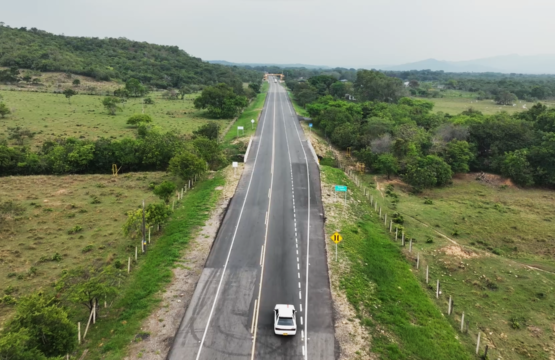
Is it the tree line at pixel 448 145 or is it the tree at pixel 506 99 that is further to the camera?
the tree at pixel 506 99

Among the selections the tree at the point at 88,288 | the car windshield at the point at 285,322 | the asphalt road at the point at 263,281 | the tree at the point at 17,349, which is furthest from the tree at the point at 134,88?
the car windshield at the point at 285,322

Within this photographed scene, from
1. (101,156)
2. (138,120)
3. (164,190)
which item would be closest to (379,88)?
(138,120)

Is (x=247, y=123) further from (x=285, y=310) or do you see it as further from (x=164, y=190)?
(x=285, y=310)

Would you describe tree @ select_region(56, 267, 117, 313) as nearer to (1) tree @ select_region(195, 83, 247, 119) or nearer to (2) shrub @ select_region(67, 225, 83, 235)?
(2) shrub @ select_region(67, 225, 83, 235)

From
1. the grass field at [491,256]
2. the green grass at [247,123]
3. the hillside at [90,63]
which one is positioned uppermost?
the hillside at [90,63]

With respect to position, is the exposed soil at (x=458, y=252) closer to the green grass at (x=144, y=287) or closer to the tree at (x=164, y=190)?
the green grass at (x=144, y=287)

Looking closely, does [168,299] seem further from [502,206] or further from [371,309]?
[502,206]

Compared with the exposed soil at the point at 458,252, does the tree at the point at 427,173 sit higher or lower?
higher

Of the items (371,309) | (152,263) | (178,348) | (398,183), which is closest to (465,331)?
(371,309)
